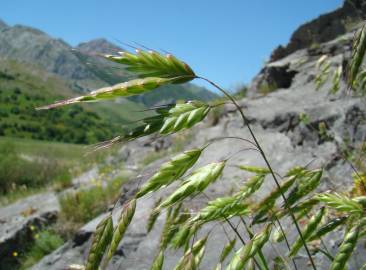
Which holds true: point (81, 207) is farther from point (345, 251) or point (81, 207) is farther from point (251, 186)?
point (345, 251)

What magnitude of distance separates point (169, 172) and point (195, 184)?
0.07m

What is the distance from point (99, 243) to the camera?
3.31 ft

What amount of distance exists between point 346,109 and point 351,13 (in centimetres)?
908

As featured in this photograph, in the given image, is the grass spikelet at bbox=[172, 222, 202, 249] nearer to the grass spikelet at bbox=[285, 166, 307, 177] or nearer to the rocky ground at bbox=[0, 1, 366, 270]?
the rocky ground at bbox=[0, 1, 366, 270]

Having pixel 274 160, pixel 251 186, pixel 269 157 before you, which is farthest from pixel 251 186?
pixel 269 157

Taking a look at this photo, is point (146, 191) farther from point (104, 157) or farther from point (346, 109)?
point (104, 157)

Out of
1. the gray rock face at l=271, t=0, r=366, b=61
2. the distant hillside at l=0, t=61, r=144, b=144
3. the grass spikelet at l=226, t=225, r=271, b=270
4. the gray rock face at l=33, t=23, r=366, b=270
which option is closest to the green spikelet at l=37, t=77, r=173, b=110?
the grass spikelet at l=226, t=225, r=271, b=270

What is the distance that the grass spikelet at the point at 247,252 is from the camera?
1124mm

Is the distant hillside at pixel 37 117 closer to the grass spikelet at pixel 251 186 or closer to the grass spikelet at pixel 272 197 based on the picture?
the grass spikelet at pixel 272 197

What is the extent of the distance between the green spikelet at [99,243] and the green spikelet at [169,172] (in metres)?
0.11

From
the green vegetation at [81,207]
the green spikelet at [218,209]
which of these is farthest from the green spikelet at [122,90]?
the green vegetation at [81,207]

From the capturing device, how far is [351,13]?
13.0 metres

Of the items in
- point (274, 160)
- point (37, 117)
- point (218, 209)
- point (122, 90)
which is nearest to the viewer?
point (122, 90)

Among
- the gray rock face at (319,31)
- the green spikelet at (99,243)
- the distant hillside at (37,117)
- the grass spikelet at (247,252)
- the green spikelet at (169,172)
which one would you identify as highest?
the distant hillside at (37,117)
